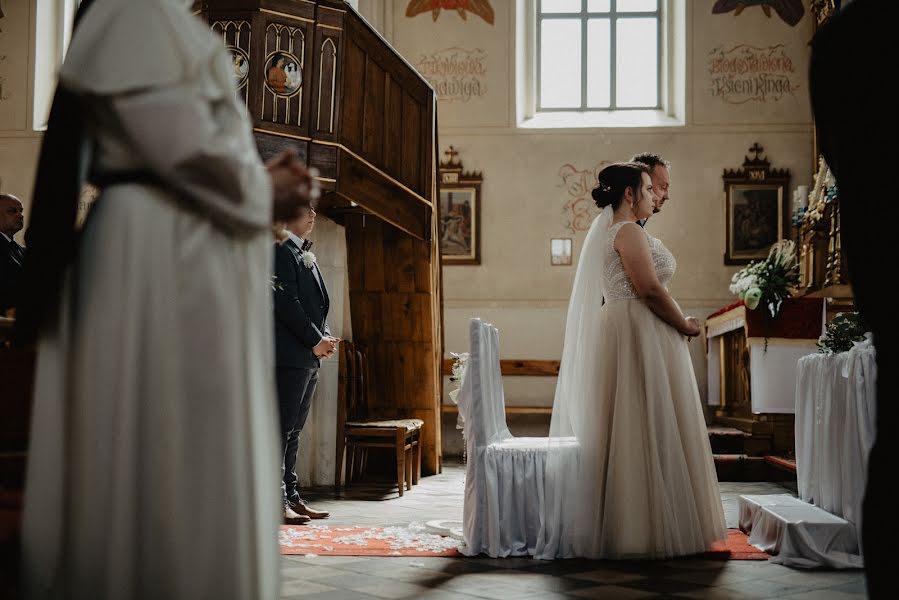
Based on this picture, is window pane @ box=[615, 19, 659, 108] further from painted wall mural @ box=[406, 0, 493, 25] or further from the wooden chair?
the wooden chair

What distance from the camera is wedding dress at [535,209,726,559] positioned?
14.4ft

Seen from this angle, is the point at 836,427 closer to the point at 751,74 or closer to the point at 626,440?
the point at 626,440

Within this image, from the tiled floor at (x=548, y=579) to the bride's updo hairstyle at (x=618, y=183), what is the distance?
183 cm

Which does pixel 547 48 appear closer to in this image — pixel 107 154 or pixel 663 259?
pixel 663 259

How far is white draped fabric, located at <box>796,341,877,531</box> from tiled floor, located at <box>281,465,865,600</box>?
0.52 m

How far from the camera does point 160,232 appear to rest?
183 cm

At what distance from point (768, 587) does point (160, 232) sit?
297 centimetres

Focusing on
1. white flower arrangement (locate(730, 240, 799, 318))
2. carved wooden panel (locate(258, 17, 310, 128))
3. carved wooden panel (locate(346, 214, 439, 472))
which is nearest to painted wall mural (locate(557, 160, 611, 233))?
white flower arrangement (locate(730, 240, 799, 318))

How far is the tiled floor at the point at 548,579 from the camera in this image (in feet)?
11.9

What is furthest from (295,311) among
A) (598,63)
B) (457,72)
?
(598,63)

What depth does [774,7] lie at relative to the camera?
11836 millimetres

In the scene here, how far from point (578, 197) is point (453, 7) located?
300cm

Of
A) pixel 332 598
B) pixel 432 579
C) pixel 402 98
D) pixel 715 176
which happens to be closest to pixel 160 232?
pixel 332 598

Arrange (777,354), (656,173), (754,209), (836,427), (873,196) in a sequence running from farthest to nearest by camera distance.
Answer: (754,209) → (777,354) → (656,173) → (836,427) → (873,196)
